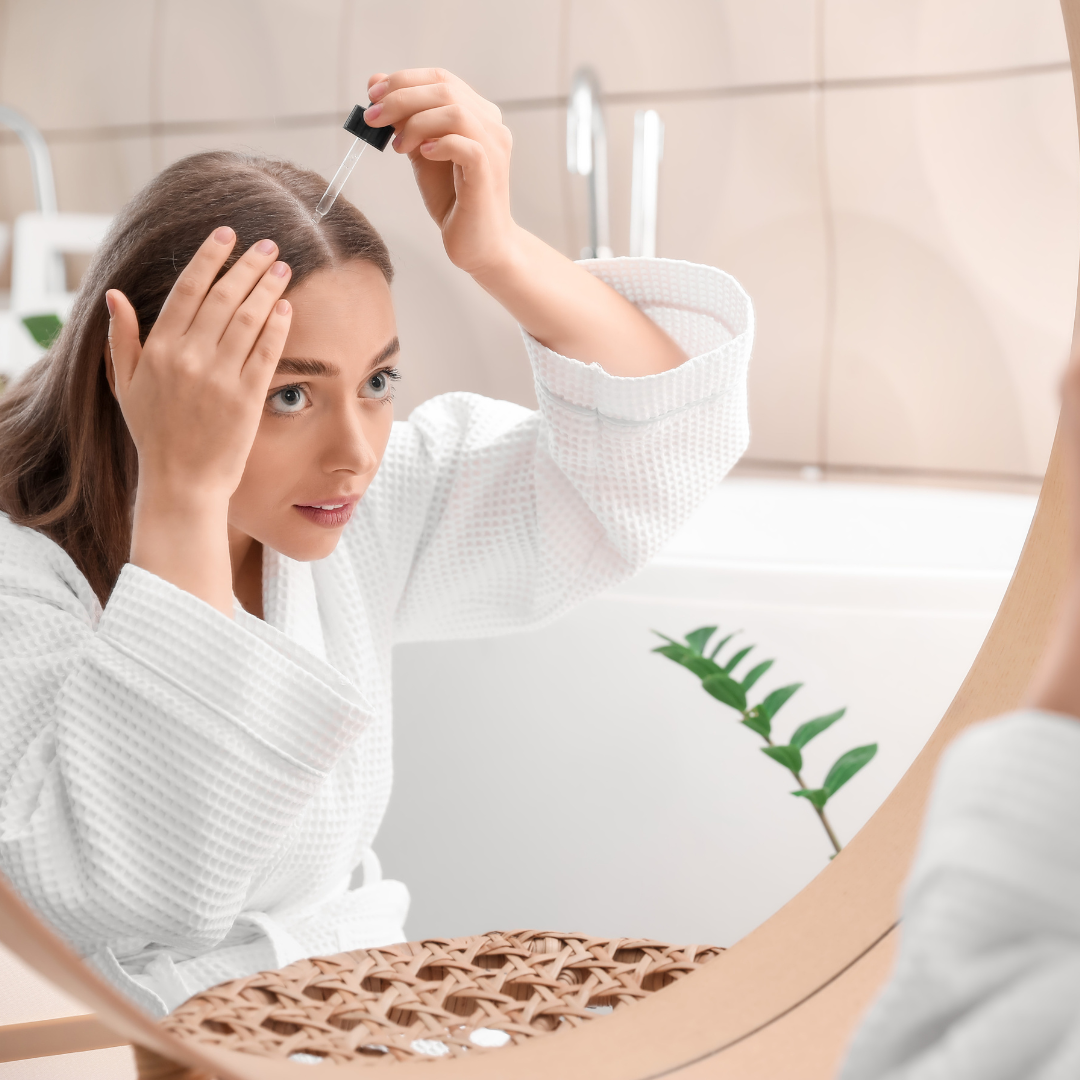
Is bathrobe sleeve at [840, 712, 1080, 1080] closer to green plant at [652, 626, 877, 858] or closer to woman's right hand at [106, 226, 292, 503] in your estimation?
woman's right hand at [106, 226, 292, 503]

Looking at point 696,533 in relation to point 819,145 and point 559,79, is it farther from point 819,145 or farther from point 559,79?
point 559,79

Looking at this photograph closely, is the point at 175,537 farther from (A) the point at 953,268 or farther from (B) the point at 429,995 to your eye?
(A) the point at 953,268

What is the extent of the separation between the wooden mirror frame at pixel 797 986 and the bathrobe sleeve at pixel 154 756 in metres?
0.06

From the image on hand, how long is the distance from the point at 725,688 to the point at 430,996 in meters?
0.32

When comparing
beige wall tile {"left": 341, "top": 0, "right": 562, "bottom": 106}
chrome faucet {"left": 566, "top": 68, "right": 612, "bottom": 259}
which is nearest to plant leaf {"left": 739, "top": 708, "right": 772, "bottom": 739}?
chrome faucet {"left": 566, "top": 68, "right": 612, "bottom": 259}

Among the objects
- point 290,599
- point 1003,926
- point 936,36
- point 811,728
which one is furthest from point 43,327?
point 1003,926

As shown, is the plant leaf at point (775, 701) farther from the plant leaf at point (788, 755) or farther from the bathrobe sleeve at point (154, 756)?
the bathrobe sleeve at point (154, 756)

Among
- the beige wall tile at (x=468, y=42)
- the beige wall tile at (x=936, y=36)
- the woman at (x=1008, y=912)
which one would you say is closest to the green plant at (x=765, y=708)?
the woman at (x=1008, y=912)

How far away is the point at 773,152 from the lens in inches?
62.9

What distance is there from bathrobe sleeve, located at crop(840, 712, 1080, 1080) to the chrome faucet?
133cm

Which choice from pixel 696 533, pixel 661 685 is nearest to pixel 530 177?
pixel 696 533

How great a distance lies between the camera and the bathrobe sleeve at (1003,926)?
0.15 metres

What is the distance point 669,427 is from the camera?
0.60 m

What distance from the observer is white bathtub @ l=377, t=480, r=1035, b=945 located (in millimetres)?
1038
